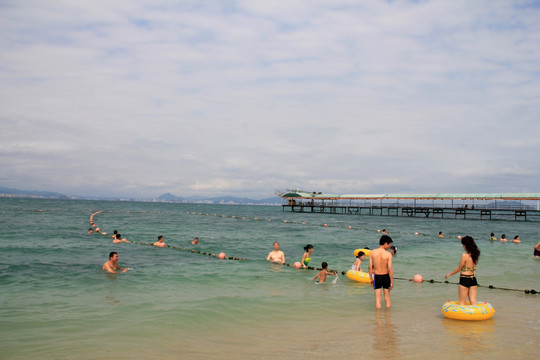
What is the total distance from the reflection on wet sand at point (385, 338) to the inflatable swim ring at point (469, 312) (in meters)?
1.27

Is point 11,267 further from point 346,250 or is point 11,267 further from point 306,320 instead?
point 346,250

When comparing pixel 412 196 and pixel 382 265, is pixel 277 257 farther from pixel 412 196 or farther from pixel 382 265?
pixel 412 196

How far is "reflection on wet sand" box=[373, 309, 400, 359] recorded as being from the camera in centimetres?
646

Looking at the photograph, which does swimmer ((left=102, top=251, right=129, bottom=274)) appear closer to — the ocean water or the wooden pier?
the ocean water

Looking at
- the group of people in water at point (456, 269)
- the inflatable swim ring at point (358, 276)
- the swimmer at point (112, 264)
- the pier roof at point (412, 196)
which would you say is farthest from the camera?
the pier roof at point (412, 196)

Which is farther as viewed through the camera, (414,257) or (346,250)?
(346,250)

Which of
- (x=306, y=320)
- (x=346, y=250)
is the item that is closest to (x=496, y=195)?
(x=346, y=250)

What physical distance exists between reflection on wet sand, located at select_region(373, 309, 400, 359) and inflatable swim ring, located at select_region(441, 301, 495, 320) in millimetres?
1274

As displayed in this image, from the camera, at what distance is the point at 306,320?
8719 millimetres

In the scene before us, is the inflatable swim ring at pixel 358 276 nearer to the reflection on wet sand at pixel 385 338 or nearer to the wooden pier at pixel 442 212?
the reflection on wet sand at pixel 385 338

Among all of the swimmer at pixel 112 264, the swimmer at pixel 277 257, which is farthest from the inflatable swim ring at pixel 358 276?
the swimmer at pixel 112 264

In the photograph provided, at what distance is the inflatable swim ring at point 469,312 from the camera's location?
8.37 metres

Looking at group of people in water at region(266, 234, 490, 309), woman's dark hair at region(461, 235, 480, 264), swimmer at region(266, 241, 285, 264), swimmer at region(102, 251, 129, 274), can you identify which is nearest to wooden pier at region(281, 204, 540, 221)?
swimmer at region(266, 241, 285, 264)

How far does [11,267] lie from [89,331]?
8796mm
